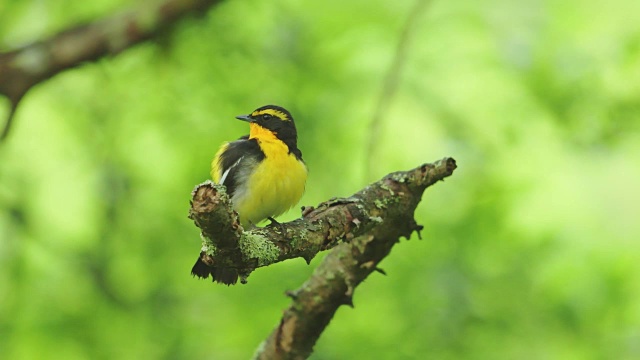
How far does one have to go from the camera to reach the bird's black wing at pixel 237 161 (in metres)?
5.02

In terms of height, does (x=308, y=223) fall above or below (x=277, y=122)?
below

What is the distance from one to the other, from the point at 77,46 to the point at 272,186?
185 cm

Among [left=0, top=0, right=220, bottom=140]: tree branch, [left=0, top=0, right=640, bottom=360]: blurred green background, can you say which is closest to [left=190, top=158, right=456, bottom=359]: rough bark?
[left=0, top=0, right=220, bottom=140]: tree branch

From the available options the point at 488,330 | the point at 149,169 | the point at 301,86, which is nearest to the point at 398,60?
the point at 301,86

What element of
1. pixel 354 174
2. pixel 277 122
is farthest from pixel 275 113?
pixel 354 174

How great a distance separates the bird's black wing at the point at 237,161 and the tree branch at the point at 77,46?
1.33 meters

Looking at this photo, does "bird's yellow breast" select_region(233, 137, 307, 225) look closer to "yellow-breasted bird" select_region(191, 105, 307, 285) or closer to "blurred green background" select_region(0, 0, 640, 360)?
"yellow-breasted bird" select_region(191, 105, 307, 285)

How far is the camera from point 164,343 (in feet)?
24.5

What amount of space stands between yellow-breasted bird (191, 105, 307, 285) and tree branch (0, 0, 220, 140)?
4.14 ft

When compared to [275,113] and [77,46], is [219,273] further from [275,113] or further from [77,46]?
[77,46]

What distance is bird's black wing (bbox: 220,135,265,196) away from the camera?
5.02 metres

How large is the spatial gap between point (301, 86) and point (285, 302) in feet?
6.59

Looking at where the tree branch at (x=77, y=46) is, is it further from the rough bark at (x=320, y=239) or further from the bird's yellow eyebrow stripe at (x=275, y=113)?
the rough bark at (x=320, y=239)

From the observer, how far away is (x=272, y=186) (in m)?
5.04
